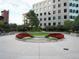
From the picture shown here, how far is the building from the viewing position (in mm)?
72562

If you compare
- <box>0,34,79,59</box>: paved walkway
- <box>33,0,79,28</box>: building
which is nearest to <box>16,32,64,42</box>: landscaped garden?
<box>0,34,79,59</box>: paved walkway

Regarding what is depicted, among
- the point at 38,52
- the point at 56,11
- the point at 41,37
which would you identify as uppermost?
the point at 56,11

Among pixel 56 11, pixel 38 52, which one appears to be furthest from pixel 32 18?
pixel 38 52

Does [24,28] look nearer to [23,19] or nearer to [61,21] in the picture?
[23,19]

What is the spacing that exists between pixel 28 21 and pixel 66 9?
18.1 m

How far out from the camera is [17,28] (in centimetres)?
6147

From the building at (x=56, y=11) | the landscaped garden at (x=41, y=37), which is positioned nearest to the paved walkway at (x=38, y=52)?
the landscaped garden at (x=41, y=37)

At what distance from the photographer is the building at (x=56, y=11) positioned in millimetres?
72562

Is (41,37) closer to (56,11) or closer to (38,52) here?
(38,52)

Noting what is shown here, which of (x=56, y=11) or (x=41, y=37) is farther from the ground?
(x=56, y=11)

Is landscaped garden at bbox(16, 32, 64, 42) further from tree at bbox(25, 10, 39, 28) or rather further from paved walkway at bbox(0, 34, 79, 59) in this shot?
tree at bbox(25, 10, 39, 28)

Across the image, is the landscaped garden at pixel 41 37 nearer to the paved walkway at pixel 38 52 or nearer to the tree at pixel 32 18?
the paved walkway at pixel 38 52

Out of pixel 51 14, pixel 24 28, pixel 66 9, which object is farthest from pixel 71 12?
pixel 24 28

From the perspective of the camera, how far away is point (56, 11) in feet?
251
